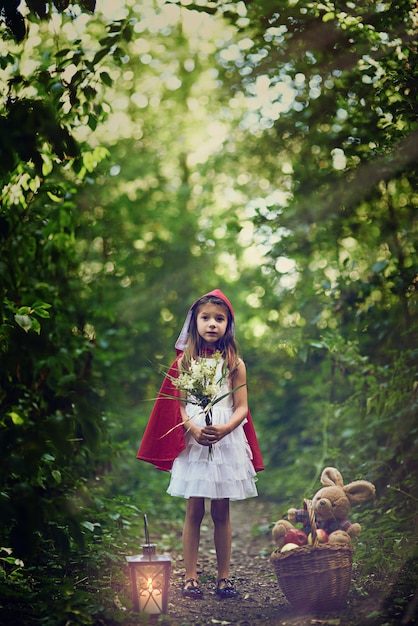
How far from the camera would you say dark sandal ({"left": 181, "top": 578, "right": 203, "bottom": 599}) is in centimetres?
373

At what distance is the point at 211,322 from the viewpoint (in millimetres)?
3967

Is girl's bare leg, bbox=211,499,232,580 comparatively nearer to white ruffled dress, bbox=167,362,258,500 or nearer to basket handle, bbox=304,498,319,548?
white ruffled dress, bbox=167,362,258,500

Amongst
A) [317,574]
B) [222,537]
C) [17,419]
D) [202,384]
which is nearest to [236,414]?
[202,384]

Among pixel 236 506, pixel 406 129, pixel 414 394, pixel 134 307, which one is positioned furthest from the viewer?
pixel 134 307

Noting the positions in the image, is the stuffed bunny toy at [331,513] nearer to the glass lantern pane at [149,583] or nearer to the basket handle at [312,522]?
the basket handle at [312,522]

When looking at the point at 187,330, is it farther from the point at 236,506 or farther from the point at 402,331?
the point at 236,506

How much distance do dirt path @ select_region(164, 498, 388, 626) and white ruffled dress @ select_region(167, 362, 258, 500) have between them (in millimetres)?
569

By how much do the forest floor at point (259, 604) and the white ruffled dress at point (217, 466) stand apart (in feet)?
1.87

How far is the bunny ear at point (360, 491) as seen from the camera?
3617 mm

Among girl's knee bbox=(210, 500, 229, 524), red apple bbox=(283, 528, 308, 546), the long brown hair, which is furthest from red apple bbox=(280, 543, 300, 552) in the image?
the long brown hair

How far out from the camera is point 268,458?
8445mm

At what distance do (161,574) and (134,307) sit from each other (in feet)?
23.1

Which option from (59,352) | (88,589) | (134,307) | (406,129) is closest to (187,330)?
(59,352)

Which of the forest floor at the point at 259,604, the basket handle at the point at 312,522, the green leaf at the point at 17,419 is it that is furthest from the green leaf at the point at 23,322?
the basket handle at the point at 312,522
